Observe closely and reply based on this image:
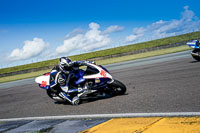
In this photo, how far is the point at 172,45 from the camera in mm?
39375

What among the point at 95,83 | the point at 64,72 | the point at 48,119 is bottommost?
the point at 48,119

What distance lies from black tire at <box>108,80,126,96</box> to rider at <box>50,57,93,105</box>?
90 cm

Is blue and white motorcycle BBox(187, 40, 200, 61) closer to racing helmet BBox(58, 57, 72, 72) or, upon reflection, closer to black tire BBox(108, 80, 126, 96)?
black tire BBox(108, 80, 126, 96)

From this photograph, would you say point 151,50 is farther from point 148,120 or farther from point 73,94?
point 148,120

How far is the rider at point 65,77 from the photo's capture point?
711 centimetres

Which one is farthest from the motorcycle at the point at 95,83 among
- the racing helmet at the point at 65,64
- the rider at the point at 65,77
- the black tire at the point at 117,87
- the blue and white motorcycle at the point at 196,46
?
the blue and white motorcycle at the point at 196,46

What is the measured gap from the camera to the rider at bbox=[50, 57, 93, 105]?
711 centimetres

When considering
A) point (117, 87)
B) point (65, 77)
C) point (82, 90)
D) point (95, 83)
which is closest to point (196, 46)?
point (117, 87)

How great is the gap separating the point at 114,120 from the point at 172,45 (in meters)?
37.5

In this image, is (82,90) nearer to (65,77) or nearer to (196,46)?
(65,77)

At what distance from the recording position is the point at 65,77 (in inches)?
290

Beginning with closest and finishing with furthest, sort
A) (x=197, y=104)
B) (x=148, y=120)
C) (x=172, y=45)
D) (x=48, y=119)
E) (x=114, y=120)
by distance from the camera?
1. (x=148, y=120)
2. (x=114, y=120)
3. (x=197, y=104)
4. (x=48, y=119)
5. (x=172, y=45)

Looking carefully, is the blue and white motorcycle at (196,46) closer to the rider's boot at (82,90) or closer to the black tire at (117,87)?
the black tire at (117,87)

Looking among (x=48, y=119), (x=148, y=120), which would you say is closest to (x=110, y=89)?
(x=48, y=119)
